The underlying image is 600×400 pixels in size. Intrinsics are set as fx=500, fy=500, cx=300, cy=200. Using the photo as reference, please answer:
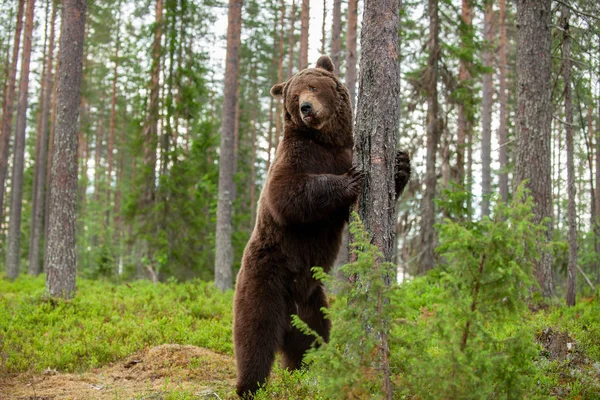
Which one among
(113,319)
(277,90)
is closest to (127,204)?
(113,319)

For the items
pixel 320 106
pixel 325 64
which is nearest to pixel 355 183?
pixel 320 106

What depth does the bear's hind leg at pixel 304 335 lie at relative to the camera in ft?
18.5

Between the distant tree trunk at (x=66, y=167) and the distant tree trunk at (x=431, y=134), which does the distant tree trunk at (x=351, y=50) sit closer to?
the distant tree trunk at (x=431, y=134)

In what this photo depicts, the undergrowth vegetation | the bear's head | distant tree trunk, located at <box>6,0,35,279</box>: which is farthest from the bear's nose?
distant tree trunk, located at <box>6,0,35,279</box>

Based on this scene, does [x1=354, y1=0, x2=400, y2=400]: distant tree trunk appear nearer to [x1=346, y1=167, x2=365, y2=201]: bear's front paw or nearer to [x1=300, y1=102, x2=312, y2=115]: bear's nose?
[x1=346, y1=167, x2=365, y2=201]: bear's front paw

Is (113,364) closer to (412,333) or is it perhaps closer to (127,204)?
(412,333)

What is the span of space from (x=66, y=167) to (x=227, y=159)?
5.09 meters

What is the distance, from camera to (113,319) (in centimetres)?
941

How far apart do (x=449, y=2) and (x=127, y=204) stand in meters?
12.8

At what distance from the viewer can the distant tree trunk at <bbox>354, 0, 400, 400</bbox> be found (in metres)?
4.21

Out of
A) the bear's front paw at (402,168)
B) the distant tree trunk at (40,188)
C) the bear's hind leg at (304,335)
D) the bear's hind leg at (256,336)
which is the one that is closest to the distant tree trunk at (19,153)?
the distant tree trunk at (40,188)

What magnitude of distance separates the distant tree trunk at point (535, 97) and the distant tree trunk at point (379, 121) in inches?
227

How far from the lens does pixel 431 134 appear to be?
575 inches

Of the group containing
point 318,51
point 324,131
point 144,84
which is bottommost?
point 324,131
